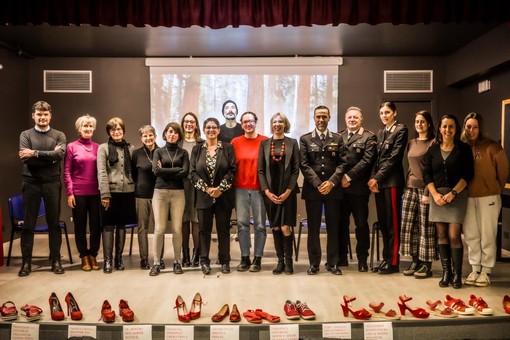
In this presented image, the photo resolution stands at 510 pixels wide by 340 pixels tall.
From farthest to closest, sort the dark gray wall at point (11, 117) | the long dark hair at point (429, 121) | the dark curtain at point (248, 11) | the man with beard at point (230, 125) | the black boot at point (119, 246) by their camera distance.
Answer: the dark gray wall at point (11, 117)
the man with beard at point (230, 125)
the black boot at point (119, 246)
the long dark hair at point (429, 121)
the dark curtain at point (248, 11)

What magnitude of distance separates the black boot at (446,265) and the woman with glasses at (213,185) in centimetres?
185

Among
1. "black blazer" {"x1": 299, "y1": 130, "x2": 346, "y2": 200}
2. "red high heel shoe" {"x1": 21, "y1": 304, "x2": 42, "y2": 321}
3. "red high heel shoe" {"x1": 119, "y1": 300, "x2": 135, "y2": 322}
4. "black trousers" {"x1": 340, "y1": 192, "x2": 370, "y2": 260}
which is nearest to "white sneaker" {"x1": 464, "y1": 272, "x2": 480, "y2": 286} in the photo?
"black trousers" {"x1": 340, "y1": 192, "x2": 370, "y2": 260}

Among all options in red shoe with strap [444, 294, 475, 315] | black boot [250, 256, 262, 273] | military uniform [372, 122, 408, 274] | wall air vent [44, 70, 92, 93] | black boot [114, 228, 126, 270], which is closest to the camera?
red shoe with strap [444, 294, 475, 315]

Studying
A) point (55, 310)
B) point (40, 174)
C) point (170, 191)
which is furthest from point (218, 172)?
point (55, 310)

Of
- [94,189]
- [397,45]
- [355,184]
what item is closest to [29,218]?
[94,189]

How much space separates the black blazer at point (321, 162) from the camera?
4.07 m

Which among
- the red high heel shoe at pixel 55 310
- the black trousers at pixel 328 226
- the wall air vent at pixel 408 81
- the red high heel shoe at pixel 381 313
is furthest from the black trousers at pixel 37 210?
the wall air vent at pixel 408 81

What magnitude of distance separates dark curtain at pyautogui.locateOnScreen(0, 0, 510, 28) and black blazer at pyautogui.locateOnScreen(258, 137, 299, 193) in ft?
3.52

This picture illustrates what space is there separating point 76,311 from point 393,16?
3.33 metres

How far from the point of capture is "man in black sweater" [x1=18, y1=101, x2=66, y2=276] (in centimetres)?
409

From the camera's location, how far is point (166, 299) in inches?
133

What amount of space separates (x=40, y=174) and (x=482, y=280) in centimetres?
392

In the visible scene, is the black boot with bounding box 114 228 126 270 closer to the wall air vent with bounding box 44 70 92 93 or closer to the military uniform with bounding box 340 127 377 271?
the military uniform with bounding box 340 127 377 271

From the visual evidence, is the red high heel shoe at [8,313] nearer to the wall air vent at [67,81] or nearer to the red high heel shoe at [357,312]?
the red high heel shoe at [357,312]
